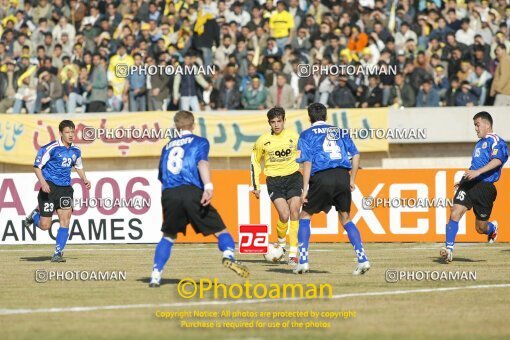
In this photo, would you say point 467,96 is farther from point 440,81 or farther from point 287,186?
point 287,186

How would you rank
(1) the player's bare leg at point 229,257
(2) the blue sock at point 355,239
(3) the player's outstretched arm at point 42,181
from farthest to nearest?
(3) the player's outstretched arm at point 42,181, (2) the blue sock at point 355,239, (1) the player's bare leg at point 229,257

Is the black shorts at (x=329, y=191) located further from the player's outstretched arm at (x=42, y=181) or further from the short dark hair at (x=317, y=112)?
the player's outstretched arm at (x=42, y=181)

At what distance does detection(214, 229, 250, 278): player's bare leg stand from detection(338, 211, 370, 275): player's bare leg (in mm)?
2259

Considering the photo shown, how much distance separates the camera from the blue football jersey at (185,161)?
13.7m

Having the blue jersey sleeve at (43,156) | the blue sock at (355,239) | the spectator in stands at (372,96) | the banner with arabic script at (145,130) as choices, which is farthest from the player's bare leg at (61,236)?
the spectator in stands at (372,96)

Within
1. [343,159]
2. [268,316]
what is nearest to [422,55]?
[343,159]

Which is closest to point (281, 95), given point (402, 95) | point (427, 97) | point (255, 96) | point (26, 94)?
point (255, 96)

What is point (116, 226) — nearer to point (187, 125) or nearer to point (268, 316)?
point (187, 125)

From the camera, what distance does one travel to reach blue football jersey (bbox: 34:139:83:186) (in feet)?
63.5

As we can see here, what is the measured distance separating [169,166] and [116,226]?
11.0 meters

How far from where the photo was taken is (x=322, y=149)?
15.6 meters

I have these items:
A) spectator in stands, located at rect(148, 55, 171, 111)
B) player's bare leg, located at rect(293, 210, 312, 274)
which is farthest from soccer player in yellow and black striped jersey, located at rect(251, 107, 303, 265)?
spectator in stands, located at rect(148, 55, 171, 111)

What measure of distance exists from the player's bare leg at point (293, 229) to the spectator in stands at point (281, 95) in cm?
1020

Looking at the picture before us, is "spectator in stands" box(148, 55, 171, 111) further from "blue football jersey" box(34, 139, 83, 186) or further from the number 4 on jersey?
the number 4 on jersey
